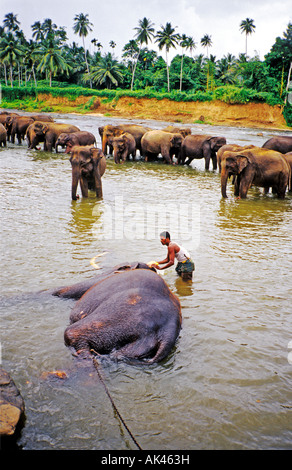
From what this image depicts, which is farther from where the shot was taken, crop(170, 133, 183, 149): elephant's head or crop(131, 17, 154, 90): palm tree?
crop(131, 17, 154, 90): palm tree

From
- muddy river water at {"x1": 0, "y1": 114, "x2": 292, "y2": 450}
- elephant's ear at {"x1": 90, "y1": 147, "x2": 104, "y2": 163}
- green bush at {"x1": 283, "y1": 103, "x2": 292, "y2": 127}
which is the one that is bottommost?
muddy river water at {"x1": 0, "y1": 114, "x2": 292, "y2": 450}

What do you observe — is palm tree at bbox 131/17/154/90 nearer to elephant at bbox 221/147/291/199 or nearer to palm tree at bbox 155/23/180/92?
palm tree at bbox 155/23/180/92

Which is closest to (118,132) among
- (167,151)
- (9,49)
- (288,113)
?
(167,151)

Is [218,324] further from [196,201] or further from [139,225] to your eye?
[196,201]

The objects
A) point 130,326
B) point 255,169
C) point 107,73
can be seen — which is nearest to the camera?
point 130,326

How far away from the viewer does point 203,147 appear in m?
17.6

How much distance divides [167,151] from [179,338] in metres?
15.3

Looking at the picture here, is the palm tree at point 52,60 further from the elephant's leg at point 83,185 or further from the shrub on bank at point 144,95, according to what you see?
the elephant's leg at point 83,185

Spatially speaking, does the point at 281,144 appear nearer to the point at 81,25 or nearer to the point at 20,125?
the point at 20,125

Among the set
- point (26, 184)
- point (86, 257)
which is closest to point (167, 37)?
point (26, 184)

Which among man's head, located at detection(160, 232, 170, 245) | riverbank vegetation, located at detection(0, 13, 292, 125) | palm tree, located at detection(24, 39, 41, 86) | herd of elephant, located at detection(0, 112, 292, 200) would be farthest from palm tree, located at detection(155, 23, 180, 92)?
man's head, located at detection(160, 232, 170, 245)

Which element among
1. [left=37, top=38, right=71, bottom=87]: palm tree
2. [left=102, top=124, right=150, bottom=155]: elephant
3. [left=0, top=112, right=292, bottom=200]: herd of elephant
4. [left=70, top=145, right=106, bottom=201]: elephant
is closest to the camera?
[left=70, top=145, right=106, bottom=201]: elephant

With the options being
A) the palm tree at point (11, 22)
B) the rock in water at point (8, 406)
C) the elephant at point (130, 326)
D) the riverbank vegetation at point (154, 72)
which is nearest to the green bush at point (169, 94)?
the riverbank vegetation at point (154, 72)

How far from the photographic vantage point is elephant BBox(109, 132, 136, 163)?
17.8 meters
